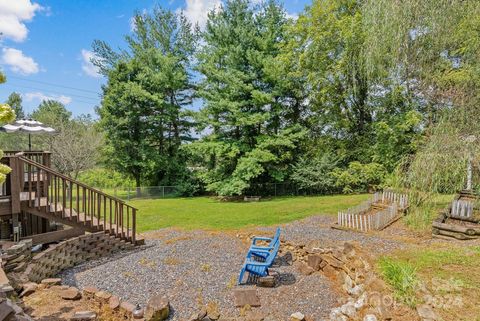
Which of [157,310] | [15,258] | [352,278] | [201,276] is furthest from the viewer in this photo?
[201,276]

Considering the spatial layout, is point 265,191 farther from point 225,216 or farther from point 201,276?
point 201,276

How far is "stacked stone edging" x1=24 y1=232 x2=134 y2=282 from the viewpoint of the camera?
5.35m

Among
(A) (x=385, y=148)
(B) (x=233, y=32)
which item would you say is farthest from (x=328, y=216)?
(B) (x=233, y=32)

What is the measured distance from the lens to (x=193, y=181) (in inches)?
809

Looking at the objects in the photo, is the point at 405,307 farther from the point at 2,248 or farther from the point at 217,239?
the point at 2,248

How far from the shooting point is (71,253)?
20.8 ft

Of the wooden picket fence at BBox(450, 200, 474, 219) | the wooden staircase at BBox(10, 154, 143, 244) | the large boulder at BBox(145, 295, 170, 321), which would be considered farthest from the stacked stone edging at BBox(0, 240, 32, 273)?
the wooden picket fence at BBox(450, 200, 474, 219)

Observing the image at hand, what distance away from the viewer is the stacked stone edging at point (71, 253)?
211 inches

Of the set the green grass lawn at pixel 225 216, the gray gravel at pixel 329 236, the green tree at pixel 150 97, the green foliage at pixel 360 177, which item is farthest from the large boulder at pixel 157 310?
the green tree at pixel 150 97

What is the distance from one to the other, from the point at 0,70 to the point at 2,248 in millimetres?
3709

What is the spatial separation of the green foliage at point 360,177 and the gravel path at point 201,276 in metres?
8.84

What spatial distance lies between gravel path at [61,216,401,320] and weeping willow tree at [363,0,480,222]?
257cm

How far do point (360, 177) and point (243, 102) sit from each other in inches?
326

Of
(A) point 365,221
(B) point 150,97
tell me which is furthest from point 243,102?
(A) point 365,221
